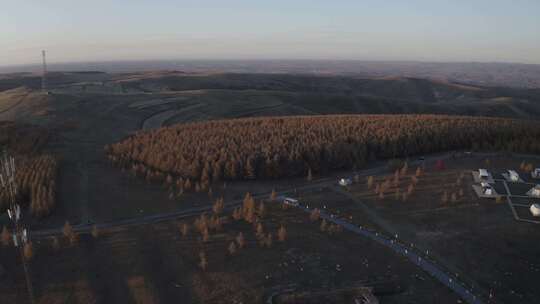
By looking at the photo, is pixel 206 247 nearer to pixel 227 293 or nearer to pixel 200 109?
pixel 227 293

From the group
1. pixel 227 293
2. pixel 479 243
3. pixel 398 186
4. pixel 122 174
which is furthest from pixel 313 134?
pixel 227 293

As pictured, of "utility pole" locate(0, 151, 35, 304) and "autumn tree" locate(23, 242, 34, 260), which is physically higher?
"utility pole" locate(0, 151, 35, 304)

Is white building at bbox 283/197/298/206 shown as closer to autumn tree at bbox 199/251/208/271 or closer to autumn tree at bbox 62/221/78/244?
autumn tree at bbox 199/251/208/271

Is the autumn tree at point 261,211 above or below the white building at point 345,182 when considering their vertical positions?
below

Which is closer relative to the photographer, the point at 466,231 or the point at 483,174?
the point at 466,231

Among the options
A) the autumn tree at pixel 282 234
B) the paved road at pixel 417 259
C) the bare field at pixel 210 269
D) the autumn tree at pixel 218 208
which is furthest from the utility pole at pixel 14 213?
the paved road at pixel 417 259

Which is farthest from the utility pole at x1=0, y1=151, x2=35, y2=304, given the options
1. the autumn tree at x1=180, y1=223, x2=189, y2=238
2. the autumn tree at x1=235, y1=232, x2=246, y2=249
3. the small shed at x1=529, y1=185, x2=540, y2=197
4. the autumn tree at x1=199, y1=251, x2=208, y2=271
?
the small shed at x1=529, y1=185, x2=540, y2=197

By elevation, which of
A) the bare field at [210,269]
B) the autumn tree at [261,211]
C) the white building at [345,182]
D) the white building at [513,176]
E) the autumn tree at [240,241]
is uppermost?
the white building at [513,176]

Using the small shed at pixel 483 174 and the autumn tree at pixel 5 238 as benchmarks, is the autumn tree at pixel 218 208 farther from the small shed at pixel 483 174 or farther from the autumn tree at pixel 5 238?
the small shed at pixel 483 174

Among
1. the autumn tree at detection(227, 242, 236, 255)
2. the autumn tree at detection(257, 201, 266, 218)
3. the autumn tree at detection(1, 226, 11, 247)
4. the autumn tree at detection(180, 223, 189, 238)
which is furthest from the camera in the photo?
the autumn tree at detection(257, 201, 266, 218)

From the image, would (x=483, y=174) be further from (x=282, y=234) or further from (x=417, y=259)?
(x=282, y=234)

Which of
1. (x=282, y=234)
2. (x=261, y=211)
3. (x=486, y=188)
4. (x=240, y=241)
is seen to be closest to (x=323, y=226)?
(x=282, y=234)
